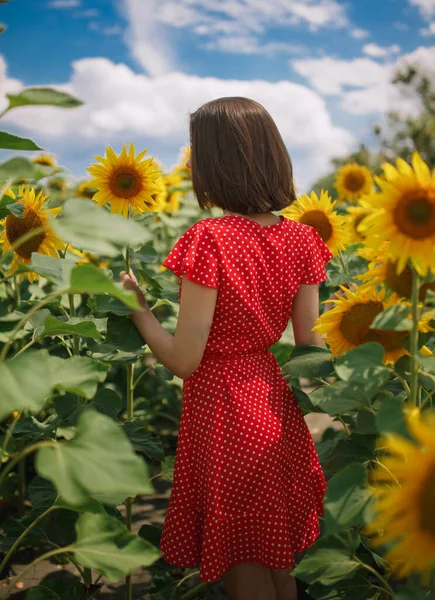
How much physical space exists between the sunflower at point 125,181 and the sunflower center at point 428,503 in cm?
121

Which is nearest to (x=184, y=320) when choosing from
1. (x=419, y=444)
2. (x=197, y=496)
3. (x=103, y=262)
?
(x=197, y=496)

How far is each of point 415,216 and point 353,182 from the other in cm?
326

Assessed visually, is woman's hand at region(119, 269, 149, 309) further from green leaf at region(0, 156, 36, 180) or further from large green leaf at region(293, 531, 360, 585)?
large green leaf at region(293, 531, 360, 585)

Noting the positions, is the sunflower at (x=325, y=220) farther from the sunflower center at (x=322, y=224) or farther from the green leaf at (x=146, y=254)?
the green leaf at (x=146, y=254)

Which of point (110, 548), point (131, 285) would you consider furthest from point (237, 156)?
point (110, 548)

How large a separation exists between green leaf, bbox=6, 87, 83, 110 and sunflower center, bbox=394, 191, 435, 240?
56 cm

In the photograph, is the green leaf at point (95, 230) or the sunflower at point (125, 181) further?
the sunflower at point (125, 181)

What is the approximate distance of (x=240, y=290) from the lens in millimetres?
1550

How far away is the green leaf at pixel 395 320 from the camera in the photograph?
1082mm

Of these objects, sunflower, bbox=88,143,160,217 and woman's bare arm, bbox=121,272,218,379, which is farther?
sunflower, bbox=88,143,160,217

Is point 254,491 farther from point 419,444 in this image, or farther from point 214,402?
point 419,444

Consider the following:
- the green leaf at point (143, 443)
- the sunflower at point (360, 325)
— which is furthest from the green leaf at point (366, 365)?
the green leaf at point (143, 443)

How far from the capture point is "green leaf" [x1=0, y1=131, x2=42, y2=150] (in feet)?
3.64

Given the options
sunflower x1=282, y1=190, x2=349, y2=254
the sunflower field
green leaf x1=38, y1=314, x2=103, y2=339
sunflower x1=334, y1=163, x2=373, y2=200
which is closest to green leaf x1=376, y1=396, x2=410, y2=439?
the sunflower field
